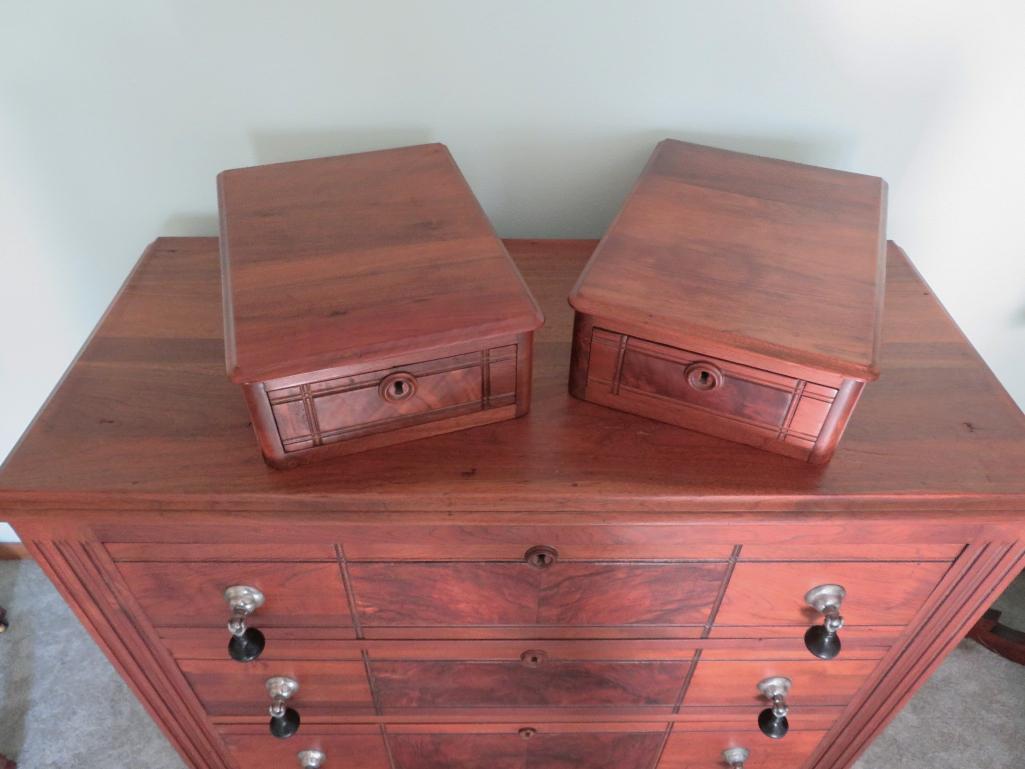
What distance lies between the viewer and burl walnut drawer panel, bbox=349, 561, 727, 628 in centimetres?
75

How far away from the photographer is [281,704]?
88 cm

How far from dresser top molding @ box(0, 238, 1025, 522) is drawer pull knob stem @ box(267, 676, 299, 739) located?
1.10 feet

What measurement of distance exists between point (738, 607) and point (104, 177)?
100 cm

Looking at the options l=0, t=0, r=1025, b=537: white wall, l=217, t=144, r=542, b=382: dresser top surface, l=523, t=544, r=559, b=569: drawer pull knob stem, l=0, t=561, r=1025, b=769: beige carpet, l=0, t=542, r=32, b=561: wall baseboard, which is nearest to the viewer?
l=217, t=144, r=542, b=382: dresser top surface

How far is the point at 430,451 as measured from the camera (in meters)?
0.70

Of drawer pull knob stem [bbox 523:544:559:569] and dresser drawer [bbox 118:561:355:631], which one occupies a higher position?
drawer pull knob stem [bbox 523:544:559:569]

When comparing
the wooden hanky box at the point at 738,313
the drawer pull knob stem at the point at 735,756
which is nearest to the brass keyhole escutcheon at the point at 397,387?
the wooden hanky box at the point at 738,313

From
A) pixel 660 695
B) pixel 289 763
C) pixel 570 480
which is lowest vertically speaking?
pixel 289 763

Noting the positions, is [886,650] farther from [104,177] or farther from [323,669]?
[104,177]

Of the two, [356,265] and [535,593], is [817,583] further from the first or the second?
[356,265]

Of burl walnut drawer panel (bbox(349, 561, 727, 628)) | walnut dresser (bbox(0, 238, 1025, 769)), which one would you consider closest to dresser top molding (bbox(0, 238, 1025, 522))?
walnut dresser (bbox(0, 238, 1025, 769))

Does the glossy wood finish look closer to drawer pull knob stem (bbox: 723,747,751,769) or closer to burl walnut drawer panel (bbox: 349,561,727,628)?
burl walnut drawer panel (bbox: 349,561,727,628)

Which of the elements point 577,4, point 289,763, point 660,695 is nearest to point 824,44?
point 577,4

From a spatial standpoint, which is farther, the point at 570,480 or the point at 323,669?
the point at 323,669
